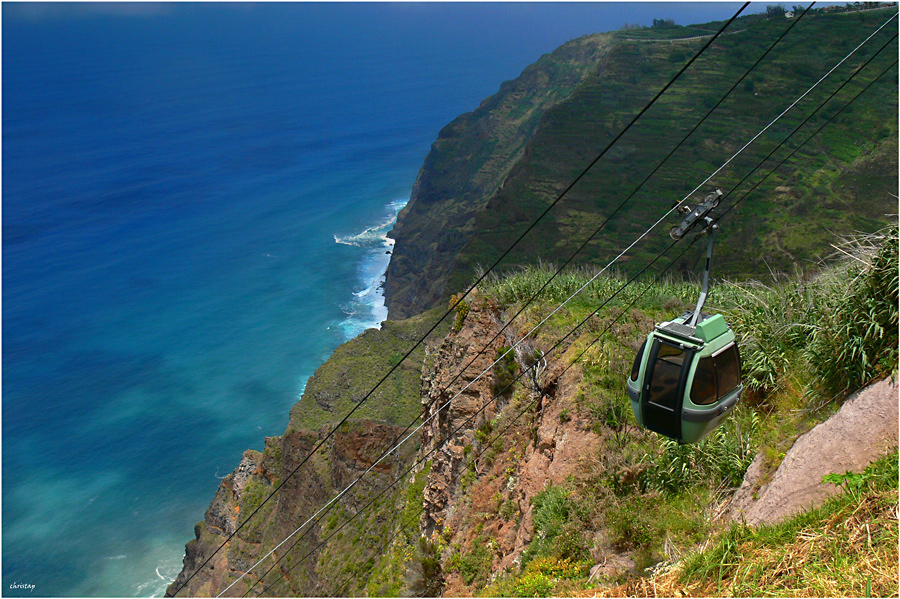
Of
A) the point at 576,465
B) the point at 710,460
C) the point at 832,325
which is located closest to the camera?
the point at 832,325

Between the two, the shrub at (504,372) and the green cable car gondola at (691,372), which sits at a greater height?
the green cable car gondola at (691,372)

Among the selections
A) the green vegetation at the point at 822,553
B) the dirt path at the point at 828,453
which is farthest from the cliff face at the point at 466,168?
the green vegetation at the point at 822,553

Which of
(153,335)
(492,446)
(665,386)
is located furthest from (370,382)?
(153,335)

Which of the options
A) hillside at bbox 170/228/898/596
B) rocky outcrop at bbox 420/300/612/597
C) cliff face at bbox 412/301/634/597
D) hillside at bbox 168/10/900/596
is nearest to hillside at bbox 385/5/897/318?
hillside at bbox 168/10/900/596

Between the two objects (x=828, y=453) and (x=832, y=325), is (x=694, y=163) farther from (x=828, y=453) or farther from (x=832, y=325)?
(x=828, y=453)

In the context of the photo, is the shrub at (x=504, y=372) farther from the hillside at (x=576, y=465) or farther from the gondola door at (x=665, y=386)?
the gondola door at (x=665, y=386)
